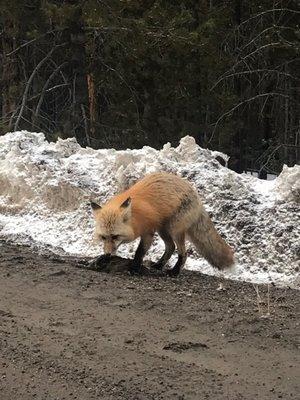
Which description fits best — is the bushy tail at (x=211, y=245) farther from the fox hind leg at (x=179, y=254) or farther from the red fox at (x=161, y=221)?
the fox hind leg at (x=179, y=254)

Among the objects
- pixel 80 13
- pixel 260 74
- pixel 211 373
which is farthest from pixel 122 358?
pixel 260 74

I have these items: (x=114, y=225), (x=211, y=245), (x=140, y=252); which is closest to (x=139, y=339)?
(x=114, y=225)

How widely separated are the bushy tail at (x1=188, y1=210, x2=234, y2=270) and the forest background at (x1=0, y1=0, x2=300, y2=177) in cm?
967

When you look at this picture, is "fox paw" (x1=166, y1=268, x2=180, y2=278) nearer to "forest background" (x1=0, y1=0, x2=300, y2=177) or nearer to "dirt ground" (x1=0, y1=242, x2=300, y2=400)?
"dirt ground" (x1=0, y1=242, x2=300, y2=400)

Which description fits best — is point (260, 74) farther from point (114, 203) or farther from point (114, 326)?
point (114, 326)

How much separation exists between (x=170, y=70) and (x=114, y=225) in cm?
1178

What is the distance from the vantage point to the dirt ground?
3.90 metres

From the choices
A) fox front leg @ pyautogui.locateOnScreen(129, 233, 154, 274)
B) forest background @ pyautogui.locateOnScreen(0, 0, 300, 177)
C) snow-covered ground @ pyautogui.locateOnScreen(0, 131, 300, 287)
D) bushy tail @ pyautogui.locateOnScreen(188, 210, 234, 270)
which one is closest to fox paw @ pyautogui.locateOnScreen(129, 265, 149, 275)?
fox front leg @ pyautogui.locateOnScreen(129, 233, 154, 274)

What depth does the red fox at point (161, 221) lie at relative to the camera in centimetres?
662

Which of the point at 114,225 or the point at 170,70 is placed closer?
the point at 114,225

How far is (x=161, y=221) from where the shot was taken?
711 centimetres

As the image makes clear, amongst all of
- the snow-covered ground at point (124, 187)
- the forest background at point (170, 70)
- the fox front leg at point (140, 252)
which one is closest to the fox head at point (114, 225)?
the fox front leg at point (140, 252)

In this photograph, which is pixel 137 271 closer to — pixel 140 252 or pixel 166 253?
pixel 140 252

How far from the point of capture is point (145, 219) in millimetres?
6852
